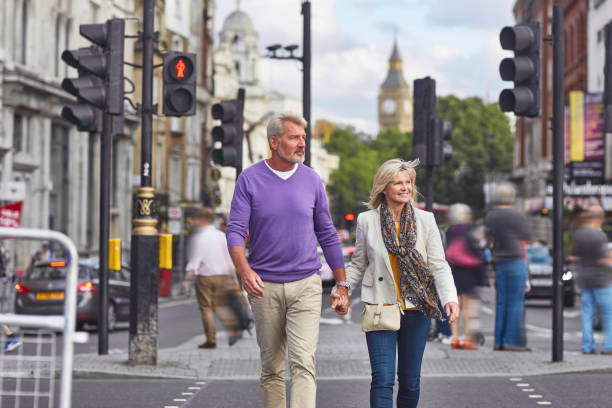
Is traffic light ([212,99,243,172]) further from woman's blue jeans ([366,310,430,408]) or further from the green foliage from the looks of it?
the green foliage

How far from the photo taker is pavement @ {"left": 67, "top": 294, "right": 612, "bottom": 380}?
451 inches

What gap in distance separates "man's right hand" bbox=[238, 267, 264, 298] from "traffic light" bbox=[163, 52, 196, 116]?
5710 mm

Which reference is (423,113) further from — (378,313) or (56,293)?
(378,313)

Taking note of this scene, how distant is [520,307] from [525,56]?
3.09 meters

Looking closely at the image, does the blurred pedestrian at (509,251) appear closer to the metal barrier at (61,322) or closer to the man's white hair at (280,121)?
the man's white hair at (280,121)

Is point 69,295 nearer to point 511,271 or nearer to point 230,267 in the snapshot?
point 511,271

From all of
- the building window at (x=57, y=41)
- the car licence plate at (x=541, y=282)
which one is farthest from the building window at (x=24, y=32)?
the car licence plate at (x=541, y=282)

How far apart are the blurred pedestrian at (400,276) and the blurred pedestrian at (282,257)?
0.22 meters

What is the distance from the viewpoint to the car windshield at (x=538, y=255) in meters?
28.3

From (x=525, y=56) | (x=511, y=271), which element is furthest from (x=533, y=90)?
(x=511, y=271)

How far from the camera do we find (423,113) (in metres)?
15.2

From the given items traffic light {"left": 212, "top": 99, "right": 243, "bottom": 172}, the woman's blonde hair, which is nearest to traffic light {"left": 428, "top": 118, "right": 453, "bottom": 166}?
traffic light {"left": 212, "top": 99, "right": 243, "bottom": 172}

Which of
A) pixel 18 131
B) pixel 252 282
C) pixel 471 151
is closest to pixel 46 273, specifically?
pixel 252 282

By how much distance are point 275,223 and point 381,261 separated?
691 mm
